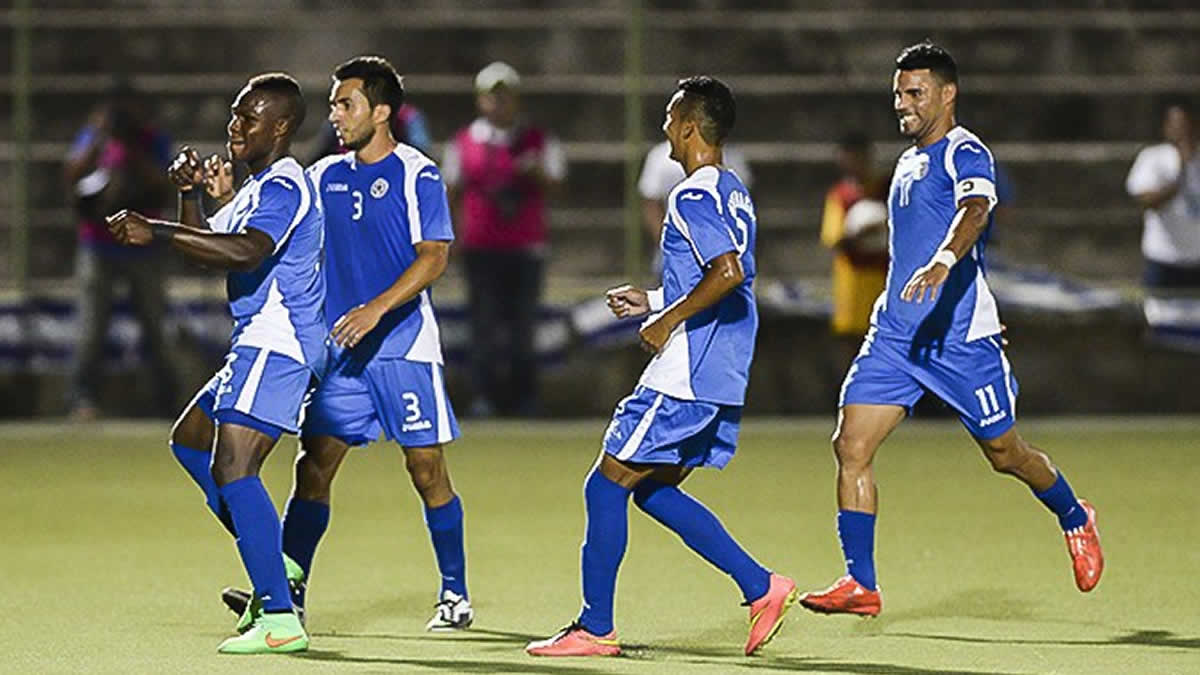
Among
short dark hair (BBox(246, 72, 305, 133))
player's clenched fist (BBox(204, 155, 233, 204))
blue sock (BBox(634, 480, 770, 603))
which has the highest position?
short dark hair (BBox(246, 72, 305, 133))

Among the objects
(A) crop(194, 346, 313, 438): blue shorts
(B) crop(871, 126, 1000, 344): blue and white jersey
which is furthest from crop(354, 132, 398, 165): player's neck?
(B) crop(871, 126, 1000, 344): blue and white jersey

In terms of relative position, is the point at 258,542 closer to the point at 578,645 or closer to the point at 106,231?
the point at 578,645

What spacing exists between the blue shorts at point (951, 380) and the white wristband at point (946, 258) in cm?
66

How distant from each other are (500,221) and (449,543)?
8.12 metres

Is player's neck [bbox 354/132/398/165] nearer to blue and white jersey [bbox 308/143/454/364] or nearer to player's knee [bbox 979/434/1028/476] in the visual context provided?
blue and white jersey [bbox 308/143/454/364]

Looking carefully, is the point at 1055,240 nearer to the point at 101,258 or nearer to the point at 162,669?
the point at 101,258

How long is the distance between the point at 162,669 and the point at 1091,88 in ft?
40.3

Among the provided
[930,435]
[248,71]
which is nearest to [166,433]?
[248,71]

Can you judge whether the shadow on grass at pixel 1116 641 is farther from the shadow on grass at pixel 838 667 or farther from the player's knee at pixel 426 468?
the player's knee at pixel 426 468

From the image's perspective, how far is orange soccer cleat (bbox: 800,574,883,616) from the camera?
8227 millimetres

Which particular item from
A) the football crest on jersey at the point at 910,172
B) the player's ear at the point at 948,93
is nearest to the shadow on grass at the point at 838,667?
the football crest on jersey at the point at 910,172

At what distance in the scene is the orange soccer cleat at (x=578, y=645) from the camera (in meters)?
7.68

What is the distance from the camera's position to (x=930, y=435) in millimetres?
15836

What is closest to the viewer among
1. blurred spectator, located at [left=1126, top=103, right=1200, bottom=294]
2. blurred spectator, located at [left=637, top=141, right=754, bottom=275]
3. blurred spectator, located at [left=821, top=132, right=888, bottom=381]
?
blurred spectator, located at [left=821, top=132, right=888, bottom=381]
